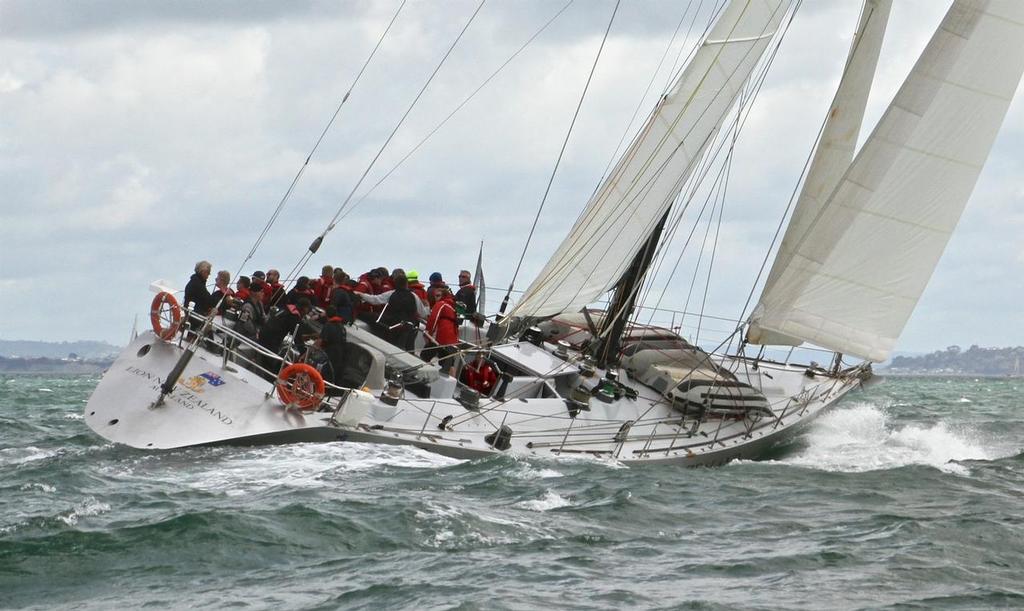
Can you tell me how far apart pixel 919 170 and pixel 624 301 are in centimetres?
457

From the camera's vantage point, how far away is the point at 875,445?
20281 mm

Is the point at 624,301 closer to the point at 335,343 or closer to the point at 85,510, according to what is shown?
the point at 335,343

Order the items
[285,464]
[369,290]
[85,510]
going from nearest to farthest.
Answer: [85,510], [285,464], [369,290]

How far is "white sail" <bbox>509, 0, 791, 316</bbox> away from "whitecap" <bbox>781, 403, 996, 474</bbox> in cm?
370

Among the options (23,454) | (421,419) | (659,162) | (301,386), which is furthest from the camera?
(659,162)

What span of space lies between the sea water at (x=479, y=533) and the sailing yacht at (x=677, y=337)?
3.18ft

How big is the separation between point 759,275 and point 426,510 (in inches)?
360

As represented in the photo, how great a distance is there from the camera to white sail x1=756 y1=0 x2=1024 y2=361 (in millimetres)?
18234

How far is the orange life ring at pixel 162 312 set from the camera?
1647 cm

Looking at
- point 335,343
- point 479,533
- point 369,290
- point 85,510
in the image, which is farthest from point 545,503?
point 369,290

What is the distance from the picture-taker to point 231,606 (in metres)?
8.91

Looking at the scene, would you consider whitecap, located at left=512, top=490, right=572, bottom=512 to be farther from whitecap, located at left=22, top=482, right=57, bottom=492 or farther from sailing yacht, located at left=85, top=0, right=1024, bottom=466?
whitecap, located at left=22, top=482, right=57, bottom=492

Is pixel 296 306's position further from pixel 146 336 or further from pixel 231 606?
pixel 231 606

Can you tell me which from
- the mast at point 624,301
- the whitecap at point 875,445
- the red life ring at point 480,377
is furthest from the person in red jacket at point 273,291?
the whitecap at point 875,445
